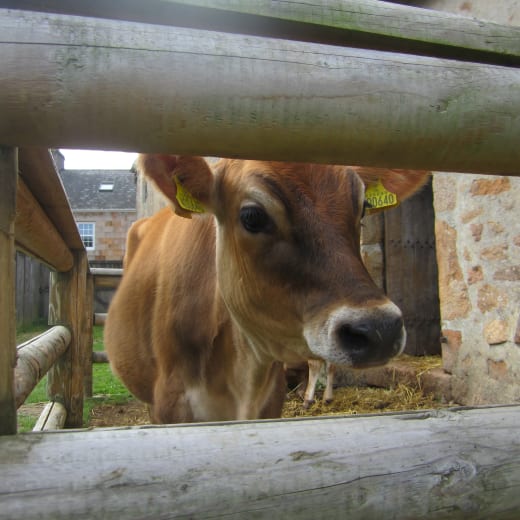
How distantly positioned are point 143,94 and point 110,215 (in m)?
30.7

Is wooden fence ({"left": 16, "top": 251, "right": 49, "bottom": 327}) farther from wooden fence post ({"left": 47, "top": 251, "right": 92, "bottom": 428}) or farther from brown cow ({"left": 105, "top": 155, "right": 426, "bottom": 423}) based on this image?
brown cow ({"left": 105, "top": 155, "right": 426, "bottom": 423})

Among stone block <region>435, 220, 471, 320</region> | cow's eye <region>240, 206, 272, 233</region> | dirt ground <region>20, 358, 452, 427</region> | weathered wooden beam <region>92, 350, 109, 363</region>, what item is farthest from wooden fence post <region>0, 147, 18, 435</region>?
weathered wooden beam <region>92, 350, 109, 363</region>

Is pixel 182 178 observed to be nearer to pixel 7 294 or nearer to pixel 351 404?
pixel 7 294

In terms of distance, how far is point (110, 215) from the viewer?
3041 cm

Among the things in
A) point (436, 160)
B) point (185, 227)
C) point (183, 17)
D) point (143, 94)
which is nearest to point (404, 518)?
point (436, 160)

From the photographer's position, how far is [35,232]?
84.9 inches

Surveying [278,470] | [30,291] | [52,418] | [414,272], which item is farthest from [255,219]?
[30,291]

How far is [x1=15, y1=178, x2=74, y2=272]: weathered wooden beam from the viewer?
5.86ft

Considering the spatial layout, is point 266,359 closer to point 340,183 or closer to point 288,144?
point 340,183

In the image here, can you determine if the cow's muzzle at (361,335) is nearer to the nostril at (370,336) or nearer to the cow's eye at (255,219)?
the nostril at (370,336)

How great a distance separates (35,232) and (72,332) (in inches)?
65.6

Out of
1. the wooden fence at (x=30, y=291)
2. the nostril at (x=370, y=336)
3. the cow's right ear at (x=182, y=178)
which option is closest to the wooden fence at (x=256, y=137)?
the nostril at (x=370, y=336)

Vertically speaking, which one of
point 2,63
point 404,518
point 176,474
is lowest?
point 404,518

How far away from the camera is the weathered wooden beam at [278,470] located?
82 centimetres
